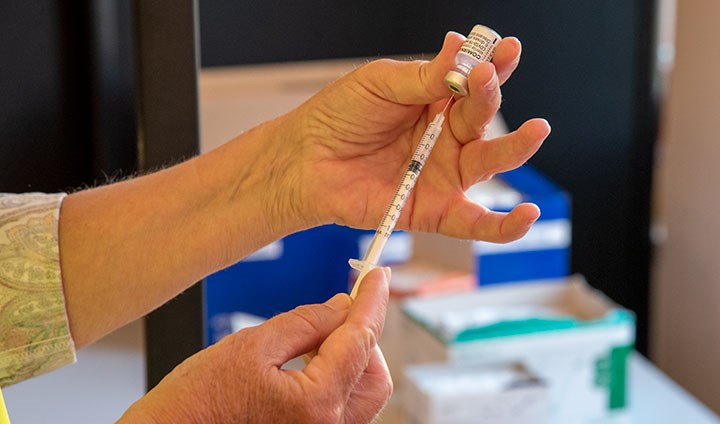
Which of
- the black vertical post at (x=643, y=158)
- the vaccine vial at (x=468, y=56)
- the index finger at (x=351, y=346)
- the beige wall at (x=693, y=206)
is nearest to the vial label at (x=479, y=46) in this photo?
the vaccine vial at (x=468, y=56)

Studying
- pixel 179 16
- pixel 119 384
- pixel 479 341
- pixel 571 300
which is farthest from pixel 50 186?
pixel 571 300

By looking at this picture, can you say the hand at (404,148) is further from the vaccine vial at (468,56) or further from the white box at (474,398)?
the white box at (474,398)

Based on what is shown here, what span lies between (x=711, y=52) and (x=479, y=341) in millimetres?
936

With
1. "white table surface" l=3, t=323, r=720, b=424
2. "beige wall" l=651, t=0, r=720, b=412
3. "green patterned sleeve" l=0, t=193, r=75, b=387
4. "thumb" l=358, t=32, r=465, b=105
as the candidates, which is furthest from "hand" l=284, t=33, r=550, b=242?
"beige wall" l=651, t=0, r=720, b=412

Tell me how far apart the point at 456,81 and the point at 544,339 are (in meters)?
0.84

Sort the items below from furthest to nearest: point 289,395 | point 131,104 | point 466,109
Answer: point 131,104 < point 466,109 < point 289,395

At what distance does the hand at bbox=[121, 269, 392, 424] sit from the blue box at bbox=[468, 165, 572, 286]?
3.34 ft

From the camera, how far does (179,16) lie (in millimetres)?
866

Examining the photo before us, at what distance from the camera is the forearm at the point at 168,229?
0.93 metres

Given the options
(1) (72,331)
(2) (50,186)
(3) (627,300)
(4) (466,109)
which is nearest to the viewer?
(4) (466,109)

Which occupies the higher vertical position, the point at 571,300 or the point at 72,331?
the point at 72,331

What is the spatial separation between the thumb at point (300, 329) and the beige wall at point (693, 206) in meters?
1.48

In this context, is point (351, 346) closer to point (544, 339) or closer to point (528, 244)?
point (544, 339)

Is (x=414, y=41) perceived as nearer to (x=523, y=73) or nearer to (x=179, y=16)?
(x=523, y=73)
